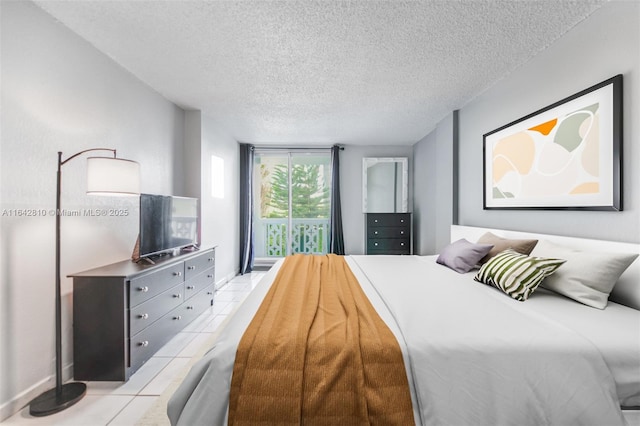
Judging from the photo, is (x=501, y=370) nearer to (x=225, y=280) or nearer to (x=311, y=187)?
(x=225, y=280)

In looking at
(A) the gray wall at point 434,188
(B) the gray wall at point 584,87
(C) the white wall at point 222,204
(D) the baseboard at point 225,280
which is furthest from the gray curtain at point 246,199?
(B) the gray wall at point 584,87

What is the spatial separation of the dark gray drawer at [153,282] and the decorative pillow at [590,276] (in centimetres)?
279

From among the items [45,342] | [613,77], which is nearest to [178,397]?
[45,342]

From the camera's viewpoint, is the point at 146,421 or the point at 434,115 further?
the point at 434,115

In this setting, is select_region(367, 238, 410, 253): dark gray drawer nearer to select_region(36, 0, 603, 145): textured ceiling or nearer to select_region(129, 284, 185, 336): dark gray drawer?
select_region(36, 0, 603, 145): textured ceiling

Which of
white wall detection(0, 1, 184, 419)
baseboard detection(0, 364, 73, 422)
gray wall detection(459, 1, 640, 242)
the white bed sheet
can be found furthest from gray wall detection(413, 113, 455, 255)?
baseboard detection(0, 364, 73, 422)

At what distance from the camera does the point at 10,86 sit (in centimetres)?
168

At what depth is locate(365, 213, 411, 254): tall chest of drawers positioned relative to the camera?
5355mm

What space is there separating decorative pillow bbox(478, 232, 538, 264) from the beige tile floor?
2.65 m

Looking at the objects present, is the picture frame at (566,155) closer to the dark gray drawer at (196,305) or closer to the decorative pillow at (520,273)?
the decorative pillow at (520,273)

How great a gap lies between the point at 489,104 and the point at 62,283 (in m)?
4.17

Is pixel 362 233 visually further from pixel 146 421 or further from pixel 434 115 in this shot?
pixel 146 421

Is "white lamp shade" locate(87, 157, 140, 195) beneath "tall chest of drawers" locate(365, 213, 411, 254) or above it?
above

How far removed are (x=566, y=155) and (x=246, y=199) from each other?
15.4ft
